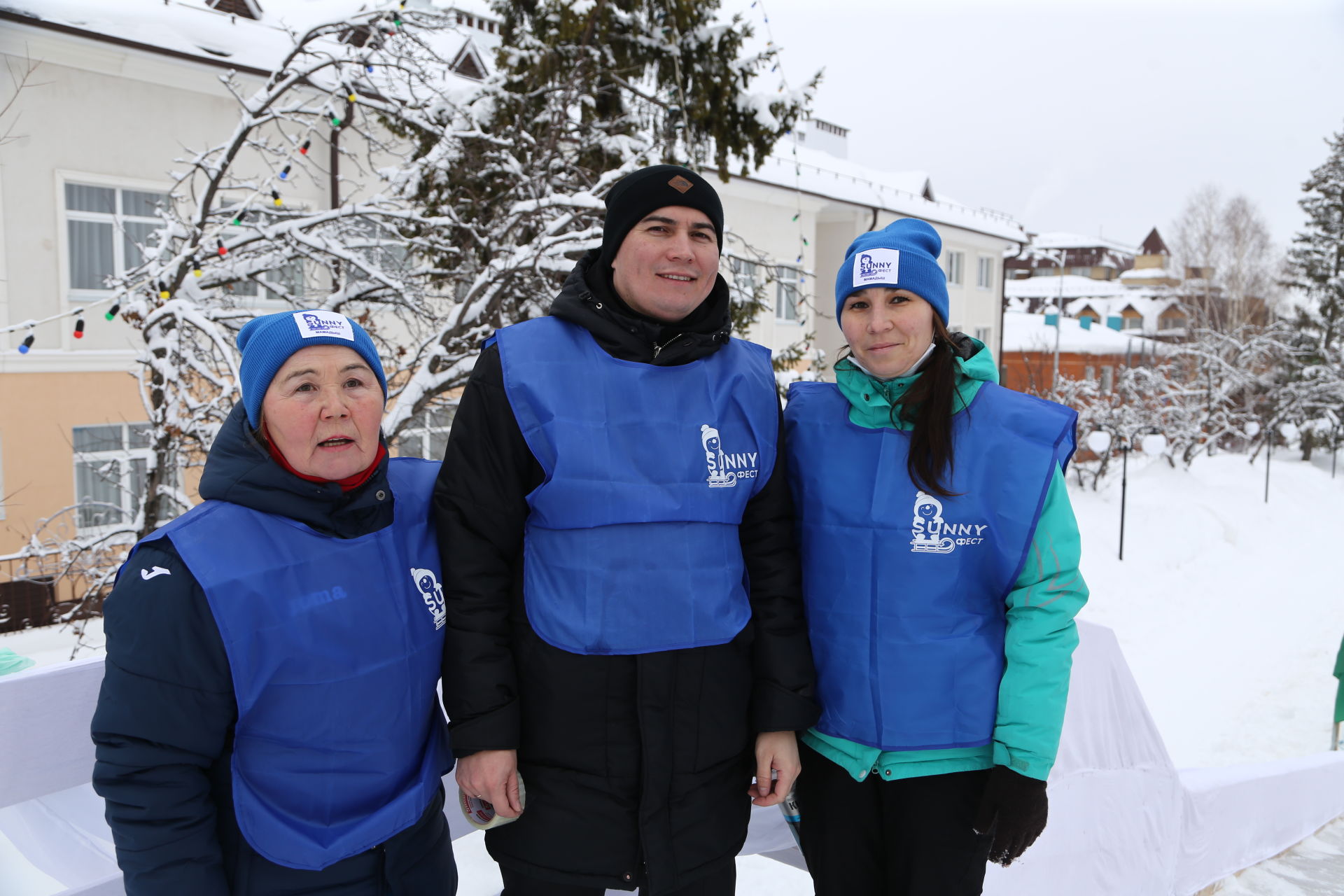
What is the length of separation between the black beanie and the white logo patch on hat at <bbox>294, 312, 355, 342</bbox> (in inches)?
23.0

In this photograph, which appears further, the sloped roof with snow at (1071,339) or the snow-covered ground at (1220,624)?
the sloped roof with snow at (1071,339)

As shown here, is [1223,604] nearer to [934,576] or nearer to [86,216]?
[934,576]

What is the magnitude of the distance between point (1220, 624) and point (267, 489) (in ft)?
37.1

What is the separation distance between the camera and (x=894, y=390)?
2.04 metres

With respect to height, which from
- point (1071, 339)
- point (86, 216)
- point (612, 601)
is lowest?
point (612, 601)

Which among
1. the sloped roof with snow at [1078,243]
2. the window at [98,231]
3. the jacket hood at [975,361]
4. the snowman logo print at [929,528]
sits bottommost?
the snowman logo print at [929,528]

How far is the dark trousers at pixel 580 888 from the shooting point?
1.83 m

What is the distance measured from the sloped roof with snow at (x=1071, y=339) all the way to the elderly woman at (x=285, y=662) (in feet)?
116

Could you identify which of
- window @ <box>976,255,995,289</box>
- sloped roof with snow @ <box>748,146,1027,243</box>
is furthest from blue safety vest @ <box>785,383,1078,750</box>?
window @ <box>976,255,995,289</box>

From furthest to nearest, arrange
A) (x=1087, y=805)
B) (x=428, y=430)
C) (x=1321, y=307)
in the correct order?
(x=1321, y=307)
(x=428, y=430)
(x=1087, y=805)

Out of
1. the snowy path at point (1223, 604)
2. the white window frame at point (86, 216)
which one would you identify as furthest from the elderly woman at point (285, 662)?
the white window frame at point (86, 216)

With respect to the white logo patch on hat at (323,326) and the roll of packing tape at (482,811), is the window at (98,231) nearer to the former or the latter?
the white logo patch on hat at (323,326)

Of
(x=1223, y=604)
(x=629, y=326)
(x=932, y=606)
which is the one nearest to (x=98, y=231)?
(x=629, y=326)

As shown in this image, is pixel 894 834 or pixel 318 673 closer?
pixel 318 673
